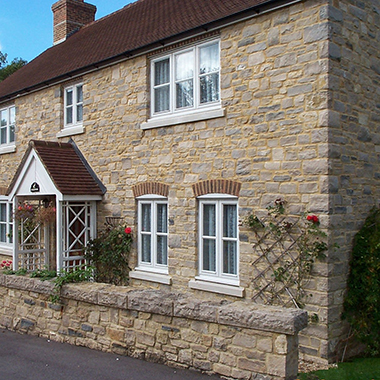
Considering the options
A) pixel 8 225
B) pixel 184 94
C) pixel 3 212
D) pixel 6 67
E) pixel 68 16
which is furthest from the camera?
pixel 6 67

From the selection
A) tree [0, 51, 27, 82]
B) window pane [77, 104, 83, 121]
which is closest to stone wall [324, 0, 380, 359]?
window pane [77, 104, 83, 121]

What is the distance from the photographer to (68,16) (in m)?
18.0

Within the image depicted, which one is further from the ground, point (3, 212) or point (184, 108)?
point (184, 108)

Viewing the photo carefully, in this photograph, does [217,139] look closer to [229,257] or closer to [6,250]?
[229,257]

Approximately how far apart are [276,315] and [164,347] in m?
1.81

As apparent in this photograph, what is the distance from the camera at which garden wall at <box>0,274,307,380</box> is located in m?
5.46

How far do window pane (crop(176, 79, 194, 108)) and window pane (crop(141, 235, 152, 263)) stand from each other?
2.96m

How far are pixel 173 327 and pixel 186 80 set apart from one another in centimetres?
520

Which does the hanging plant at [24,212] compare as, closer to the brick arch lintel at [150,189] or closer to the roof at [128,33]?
the brick arch lintel at [150,189]

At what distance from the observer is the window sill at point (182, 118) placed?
28.4 ft

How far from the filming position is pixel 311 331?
7.20 metres

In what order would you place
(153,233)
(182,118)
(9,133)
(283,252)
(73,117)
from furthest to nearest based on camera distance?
(9,133) → (73,117) → (153,233) → (182,118) → (283,252)

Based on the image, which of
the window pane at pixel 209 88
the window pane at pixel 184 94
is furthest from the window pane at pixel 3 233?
the window pane at pixel 209 88

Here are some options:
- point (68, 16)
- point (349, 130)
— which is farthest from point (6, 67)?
point (349, 130)
